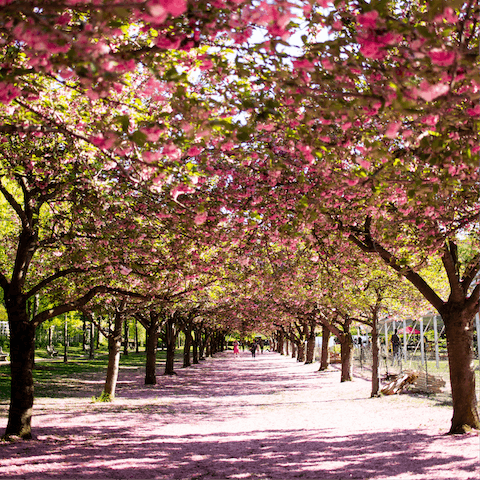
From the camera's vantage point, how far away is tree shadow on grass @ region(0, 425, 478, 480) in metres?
8.23

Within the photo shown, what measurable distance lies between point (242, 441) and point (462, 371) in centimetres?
543

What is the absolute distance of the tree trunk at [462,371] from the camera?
1059cm

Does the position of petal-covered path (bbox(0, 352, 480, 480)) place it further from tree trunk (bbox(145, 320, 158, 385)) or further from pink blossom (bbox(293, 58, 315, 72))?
pink blossom (bbox(293, 58, 315, 72))

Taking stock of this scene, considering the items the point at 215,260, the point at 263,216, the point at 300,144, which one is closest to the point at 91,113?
the point at 300,144

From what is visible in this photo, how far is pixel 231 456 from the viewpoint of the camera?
32.3 ft

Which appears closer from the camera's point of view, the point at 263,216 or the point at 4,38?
the point at 4,38

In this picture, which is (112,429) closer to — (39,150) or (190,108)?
(39,150)

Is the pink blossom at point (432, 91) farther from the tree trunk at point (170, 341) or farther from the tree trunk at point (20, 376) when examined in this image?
the tree trunk at point (170, 341)

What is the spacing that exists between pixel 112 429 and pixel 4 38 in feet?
33.9

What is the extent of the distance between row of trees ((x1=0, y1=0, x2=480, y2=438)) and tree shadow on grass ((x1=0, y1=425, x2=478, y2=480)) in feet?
4.65

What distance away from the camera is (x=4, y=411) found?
14.6m

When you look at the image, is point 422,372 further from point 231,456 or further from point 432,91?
point 432,91

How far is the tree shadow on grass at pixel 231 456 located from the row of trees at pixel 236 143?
1418 millimetres

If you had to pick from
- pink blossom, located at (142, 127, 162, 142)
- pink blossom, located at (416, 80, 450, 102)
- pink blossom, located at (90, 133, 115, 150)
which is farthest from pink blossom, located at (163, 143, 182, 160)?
pink blossom, located at (416, 80, 450, 102)
